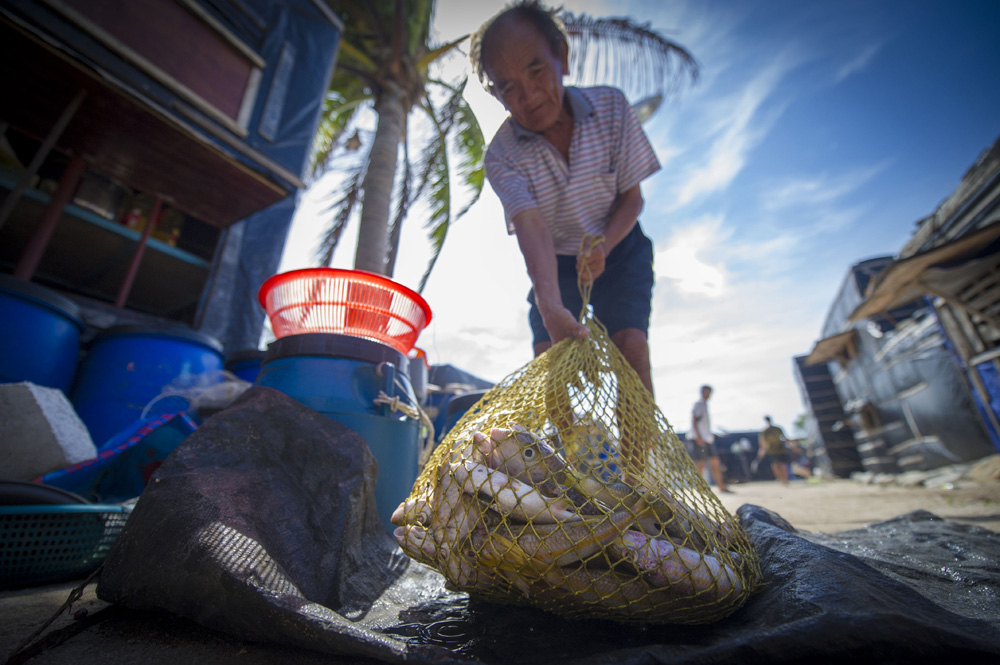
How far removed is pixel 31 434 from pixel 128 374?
1.51 metres

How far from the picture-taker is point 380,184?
4.79 meters

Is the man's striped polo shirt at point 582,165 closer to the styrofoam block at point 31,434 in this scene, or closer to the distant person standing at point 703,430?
the styrofoam block at point 31,434

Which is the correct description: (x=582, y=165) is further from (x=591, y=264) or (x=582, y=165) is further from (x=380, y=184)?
(x=380, y=184)

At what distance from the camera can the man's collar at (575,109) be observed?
85.0 inches

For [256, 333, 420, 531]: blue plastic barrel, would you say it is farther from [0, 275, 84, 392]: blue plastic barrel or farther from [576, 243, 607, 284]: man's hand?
[0, 275, 84, 392]: blue plastic barrel

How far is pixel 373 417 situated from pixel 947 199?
970 cm

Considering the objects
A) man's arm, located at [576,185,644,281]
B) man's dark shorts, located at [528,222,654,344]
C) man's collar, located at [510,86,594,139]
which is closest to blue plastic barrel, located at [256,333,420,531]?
man's dark shorts, located at [528,222,654,344]

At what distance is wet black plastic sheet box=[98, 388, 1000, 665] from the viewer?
0.74 meters

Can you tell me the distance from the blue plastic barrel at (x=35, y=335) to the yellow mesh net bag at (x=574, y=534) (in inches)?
111

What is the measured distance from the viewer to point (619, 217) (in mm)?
2137

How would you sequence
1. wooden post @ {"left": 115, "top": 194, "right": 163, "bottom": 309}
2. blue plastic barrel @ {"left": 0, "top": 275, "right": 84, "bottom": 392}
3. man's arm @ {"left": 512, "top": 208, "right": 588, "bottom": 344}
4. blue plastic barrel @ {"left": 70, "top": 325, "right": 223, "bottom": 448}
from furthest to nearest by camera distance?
wooden post @ {"left": 115, "top": 194, "right": 163, "bottom": 309} < blue plastic barrel @ {"left": 70, "top": 325, "right": 223, "bottom": 448} < blue plastic barrel @ {"left": 0, "top": 275, "right": 84, "bottom": 392} < man's arm @ {"left": 512, "top": 208, "right": 588, "bottom": 344}

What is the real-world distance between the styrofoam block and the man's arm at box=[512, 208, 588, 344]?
2072 mm

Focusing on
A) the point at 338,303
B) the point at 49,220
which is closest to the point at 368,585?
the point at 338,303

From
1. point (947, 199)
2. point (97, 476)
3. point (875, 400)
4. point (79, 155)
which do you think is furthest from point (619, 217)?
point (875, 400)
